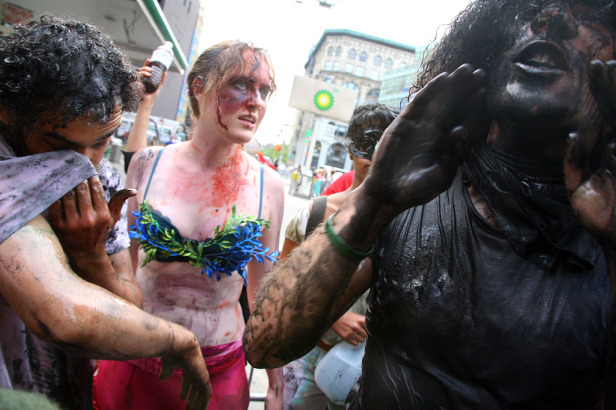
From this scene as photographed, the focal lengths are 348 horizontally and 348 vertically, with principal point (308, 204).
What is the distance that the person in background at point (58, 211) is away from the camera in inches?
35.2

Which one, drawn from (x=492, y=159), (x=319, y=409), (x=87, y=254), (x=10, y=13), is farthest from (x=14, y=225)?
(x=10, y=13)

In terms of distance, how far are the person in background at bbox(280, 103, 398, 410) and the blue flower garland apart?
0.24 meters

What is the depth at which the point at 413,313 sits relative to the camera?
3.25ft

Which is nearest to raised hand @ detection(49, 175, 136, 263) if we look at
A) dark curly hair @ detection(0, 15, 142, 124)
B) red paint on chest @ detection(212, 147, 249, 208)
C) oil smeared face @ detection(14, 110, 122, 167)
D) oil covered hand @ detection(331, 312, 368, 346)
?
oil smeared face @ detection(14, 110, 122, 167)

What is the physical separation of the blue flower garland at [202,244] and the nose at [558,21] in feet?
4.62

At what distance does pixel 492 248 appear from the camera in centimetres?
99

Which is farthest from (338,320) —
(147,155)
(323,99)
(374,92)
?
(374,92)

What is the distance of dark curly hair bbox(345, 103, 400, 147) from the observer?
2.21 m

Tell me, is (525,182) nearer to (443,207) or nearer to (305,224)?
(443,207)

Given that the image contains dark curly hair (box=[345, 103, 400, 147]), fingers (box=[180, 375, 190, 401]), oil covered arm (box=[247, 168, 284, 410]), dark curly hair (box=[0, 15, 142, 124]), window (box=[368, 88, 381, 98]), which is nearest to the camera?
dark curly hair (box=[0, 15, 142, 124])

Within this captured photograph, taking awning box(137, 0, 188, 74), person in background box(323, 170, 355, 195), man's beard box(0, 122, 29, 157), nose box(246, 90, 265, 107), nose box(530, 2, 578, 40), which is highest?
awning box(137, 0, 188, 74)

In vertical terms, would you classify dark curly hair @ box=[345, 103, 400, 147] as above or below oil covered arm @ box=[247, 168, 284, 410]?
above

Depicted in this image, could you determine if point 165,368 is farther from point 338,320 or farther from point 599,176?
point 599,176

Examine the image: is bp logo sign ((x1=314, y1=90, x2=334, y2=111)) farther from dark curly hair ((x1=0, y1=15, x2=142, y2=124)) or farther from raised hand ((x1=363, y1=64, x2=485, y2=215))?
raised hand ((x1=363, y1=64, x2=485, y2=215))
